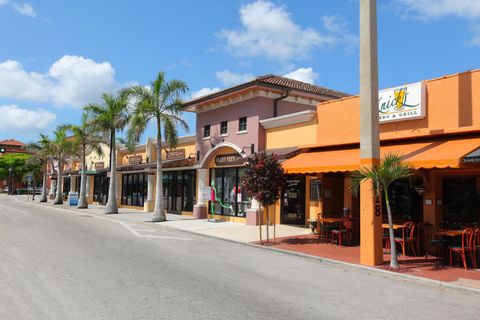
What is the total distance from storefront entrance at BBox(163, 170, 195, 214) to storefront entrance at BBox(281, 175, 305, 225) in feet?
27.4

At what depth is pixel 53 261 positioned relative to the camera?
10.1 m

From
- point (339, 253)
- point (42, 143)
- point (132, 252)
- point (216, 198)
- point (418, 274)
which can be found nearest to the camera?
point (418, 274)

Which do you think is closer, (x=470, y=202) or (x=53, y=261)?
(x=53, y=261)

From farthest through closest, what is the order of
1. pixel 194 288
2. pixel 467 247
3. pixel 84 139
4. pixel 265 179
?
pixel 84 139, pixel 265 179, pixel 467 247, pixel 194 288

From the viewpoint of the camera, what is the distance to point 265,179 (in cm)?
1450

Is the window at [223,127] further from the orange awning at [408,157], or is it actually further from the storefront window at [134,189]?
the storefront window at [134,189]

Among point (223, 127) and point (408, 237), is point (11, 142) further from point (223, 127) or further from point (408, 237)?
point (408, 237)

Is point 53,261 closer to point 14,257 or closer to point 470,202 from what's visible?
point 14,257

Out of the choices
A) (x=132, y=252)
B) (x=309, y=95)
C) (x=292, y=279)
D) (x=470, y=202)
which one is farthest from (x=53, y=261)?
(x=309, y=95)

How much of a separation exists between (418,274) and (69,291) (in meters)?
7.67

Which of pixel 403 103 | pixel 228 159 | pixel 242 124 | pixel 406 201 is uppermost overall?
pixel 242 124

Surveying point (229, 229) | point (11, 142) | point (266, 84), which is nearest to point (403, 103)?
point (266, 84)

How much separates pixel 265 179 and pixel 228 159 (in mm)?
9020

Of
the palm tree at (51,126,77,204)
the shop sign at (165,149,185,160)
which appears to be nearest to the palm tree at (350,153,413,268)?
the shop sign at (165,149,185,160)
